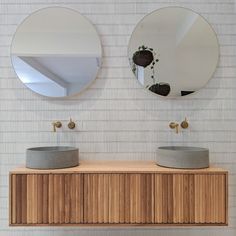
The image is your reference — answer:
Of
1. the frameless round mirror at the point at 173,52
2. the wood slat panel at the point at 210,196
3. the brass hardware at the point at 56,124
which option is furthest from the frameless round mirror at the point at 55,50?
the wood slat panel at the point at 210,196

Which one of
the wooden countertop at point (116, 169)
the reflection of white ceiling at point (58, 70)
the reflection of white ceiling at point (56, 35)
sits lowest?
the wooden countertop at point (116, 169)

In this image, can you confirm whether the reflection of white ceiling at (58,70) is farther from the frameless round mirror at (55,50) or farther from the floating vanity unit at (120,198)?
the floating vanity unit at (120,198)

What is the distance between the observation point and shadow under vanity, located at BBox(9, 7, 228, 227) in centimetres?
150

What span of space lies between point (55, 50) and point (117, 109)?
536 mm

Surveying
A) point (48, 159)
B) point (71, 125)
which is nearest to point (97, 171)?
point (48, 159)

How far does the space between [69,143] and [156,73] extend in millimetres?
702

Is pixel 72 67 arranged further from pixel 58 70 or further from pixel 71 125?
pixel 71 125

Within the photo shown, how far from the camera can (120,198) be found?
1.51 metres

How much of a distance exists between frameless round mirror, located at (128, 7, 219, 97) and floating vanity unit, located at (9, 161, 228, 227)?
590mm

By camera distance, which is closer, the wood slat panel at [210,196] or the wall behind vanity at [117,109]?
the wood slat panel at [210,196]

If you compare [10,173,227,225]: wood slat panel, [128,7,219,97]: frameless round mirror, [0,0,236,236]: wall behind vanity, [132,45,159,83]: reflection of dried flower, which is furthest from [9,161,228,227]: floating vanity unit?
[132,45,159,83]: reflection of dried flower

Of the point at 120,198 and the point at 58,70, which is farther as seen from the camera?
the point at 58,70

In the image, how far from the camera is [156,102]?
185cm

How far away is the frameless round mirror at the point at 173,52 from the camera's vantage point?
184 cm
